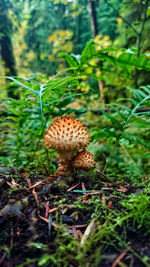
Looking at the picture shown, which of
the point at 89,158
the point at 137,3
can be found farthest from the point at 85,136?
the point at 137,3

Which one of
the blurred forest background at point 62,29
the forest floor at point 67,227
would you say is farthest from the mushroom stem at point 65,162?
the blurred forest background at point 62,29

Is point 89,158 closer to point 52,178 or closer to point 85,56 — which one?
point 52,178

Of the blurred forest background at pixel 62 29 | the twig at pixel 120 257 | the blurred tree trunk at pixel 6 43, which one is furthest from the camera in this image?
the blurred tree trunk at pixel 6 43

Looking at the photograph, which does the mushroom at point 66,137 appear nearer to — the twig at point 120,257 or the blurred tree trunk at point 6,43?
the twig at point 120,257

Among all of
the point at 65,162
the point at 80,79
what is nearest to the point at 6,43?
the point at 80,79

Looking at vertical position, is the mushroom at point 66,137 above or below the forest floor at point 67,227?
above
